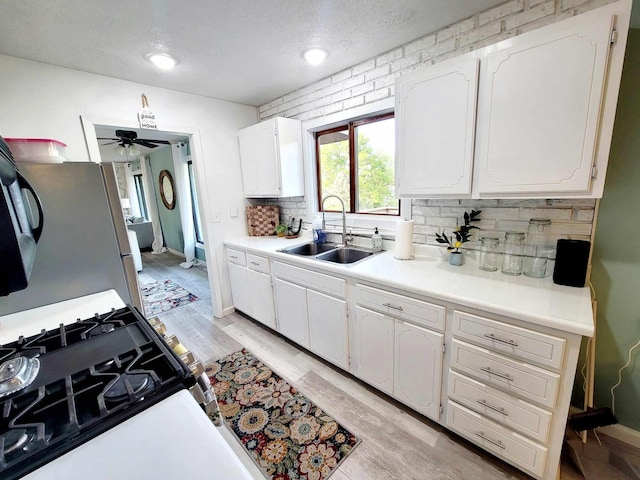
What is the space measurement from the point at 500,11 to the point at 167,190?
6352mm

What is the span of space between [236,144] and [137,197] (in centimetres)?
631

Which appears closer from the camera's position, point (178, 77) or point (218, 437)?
point (218, 437)

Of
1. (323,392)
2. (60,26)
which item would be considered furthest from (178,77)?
(323,392)

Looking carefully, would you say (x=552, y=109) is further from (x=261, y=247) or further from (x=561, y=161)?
(x=261, y=247)

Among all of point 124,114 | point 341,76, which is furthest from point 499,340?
point 124,114

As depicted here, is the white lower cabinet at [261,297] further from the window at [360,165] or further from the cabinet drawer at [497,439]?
Answer: the cabinet drawer at [497,439]

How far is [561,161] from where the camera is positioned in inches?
48.8

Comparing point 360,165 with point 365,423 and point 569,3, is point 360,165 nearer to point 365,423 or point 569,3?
point 569,3

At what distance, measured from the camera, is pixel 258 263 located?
8.48 ft

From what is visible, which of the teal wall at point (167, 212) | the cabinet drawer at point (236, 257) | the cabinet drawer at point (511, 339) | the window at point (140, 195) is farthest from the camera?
the window at point (140, 195)

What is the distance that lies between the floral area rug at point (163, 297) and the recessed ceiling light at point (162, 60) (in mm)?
2422

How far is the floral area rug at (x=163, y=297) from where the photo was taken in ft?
11.3

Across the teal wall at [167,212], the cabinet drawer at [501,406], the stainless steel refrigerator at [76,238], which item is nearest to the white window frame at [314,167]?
the cabinet drawer at [501,406]

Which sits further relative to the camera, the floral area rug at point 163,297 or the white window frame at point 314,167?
the floral area rug at point 163,297
